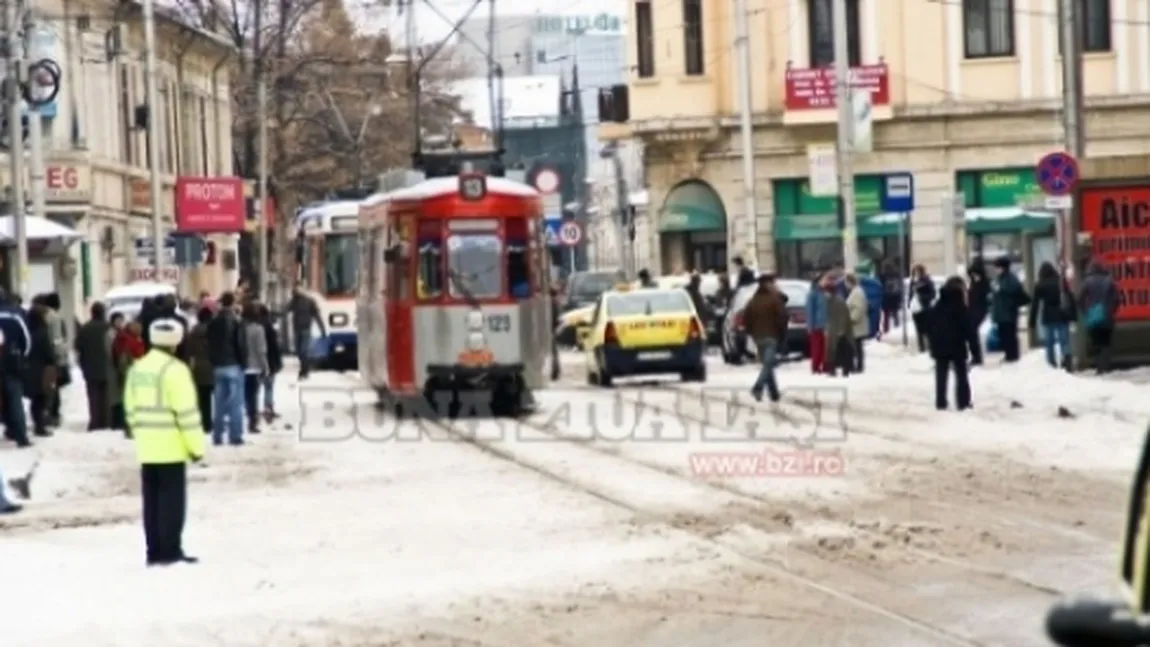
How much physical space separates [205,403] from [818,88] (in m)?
35.1

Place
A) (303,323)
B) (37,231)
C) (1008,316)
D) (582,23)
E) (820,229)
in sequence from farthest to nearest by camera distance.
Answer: (582,23)
(820,229)
(303,323)
(37,231)
(1008,316)

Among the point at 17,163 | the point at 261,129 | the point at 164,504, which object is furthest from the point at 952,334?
the point at 261,129

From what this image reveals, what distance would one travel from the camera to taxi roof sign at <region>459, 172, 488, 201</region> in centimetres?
3275

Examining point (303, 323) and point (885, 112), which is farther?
point (885, 112)

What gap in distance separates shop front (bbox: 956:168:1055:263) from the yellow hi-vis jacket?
48.4 meters

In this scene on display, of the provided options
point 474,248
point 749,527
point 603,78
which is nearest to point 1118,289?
point 474,248

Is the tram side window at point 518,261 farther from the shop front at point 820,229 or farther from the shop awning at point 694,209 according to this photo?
the shop awning at point 694,209

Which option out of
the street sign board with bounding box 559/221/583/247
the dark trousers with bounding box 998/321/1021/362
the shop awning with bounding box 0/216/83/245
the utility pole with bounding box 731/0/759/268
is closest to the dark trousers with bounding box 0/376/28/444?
the shop awning with bounding box 0/216/83/245

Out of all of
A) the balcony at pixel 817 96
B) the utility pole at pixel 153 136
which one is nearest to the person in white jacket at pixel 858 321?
the utility pole at pixel 153 136

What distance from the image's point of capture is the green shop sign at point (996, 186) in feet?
213

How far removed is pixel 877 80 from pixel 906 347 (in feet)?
54.0

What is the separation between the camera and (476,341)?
3272 centimetres

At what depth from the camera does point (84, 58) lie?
65.8 m
